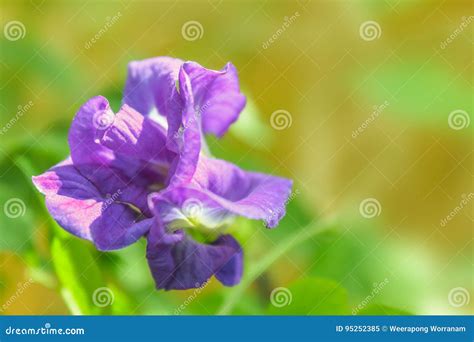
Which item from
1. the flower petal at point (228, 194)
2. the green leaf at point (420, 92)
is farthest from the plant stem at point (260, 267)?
the green leaf at point (420, 92)

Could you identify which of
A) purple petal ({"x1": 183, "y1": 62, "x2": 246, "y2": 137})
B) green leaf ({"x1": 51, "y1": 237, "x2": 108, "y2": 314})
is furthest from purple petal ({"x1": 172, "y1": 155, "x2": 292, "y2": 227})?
green leaf ({"x1": 51, "y1": 237, "x2": 108, "y2": 314})

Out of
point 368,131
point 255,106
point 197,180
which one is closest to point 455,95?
point 368,131

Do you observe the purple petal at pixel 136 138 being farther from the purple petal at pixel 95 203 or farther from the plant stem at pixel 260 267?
the plant stem at pixel 260 267

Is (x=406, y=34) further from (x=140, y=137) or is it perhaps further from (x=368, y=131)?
(x=140, y=137)

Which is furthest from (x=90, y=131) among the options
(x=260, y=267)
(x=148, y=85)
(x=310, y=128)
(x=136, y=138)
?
(x=310, y=128)

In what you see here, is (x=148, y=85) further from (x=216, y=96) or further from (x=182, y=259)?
(x=182, y=259)
